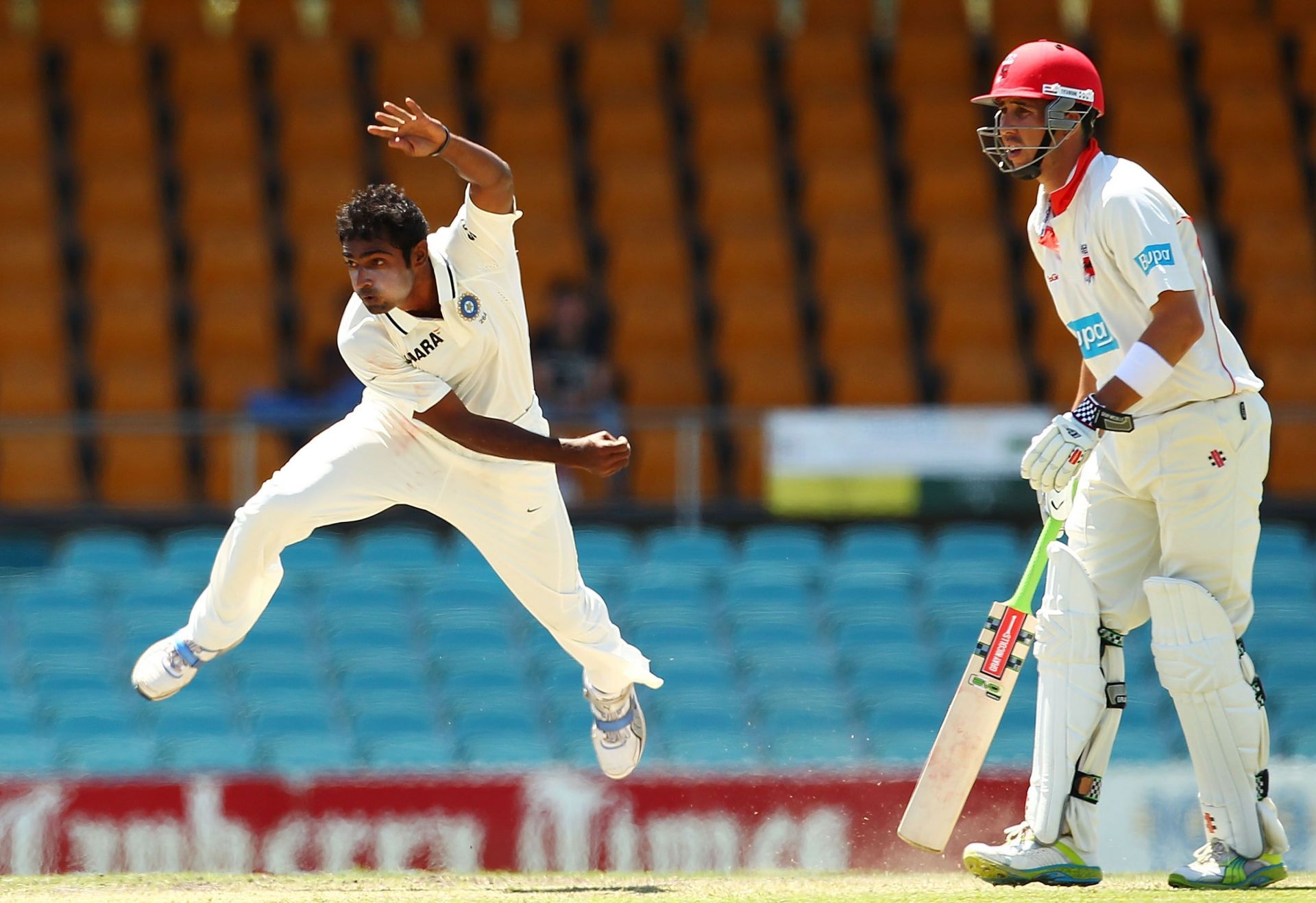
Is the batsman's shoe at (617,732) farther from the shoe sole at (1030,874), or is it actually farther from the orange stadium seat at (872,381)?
the orange stadium seat at (872,381)

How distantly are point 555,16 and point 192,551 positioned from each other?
466cm

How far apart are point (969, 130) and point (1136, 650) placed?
353 centimetres

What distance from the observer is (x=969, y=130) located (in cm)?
1106

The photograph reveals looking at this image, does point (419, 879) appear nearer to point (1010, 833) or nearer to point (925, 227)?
point (1010, 833)

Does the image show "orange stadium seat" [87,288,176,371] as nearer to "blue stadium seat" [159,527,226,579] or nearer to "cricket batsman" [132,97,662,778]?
"blue stadium seat" [159,527,226,579]

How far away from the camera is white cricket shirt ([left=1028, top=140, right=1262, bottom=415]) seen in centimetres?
450

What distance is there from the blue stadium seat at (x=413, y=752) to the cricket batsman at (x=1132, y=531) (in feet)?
12.3

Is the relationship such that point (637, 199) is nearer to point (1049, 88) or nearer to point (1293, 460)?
point (1293, 460)

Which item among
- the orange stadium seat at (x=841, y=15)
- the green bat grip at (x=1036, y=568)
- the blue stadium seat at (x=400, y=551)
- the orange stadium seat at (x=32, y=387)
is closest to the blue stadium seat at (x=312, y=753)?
the blue stadium seat at (x=400, y=551)

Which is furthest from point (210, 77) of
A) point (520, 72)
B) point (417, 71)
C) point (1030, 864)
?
point (1030, 864)

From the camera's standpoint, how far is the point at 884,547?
915 cm

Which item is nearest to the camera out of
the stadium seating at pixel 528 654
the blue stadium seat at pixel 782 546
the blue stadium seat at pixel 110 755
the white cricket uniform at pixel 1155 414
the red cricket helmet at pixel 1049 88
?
the white cricket uniform at pixel 1155 414

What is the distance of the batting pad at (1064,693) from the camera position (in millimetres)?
4699

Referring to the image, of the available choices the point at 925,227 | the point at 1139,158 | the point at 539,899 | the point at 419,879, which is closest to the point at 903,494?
the point at 925,227
